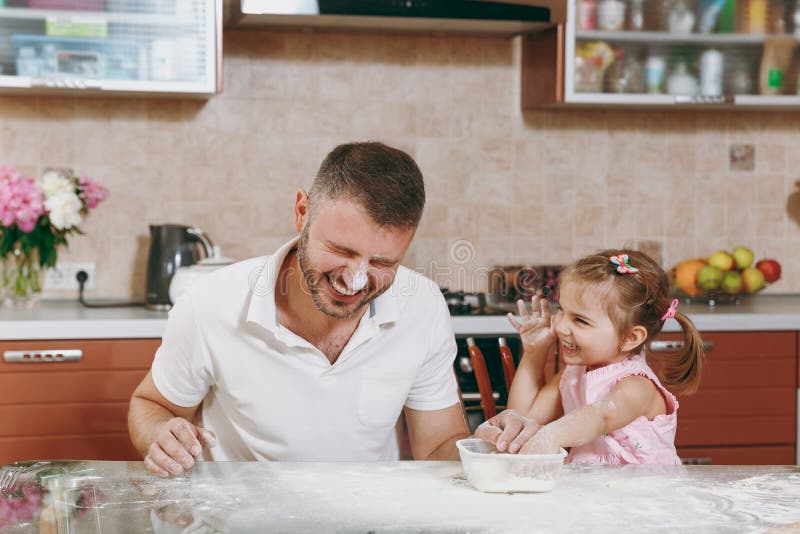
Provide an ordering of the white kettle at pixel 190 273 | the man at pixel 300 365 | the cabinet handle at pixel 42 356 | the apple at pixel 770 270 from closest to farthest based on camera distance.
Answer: the man at pixel 300 365
the cabinet handle at pixel 42 356
the white kettle at pixel 190 273
the apple at pixel 770 270

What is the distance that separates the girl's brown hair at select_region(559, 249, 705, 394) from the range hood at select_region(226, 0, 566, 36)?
1313mm

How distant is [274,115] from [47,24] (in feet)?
2.54

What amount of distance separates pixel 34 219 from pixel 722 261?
221 centimetres

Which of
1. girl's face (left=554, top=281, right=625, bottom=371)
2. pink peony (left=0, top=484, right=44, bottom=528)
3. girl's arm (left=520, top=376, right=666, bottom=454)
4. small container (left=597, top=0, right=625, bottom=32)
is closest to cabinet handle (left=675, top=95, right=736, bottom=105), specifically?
small container (left=597, top=0, right=625, bottom=32)

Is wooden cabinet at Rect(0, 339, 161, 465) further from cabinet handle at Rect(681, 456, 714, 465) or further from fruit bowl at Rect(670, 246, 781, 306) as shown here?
fruit bowl at Rect(670, 246, 781, 306)

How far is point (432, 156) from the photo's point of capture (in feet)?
11.1

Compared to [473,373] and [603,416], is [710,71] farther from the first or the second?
[603,416]

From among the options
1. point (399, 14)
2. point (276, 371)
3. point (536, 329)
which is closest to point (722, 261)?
point (399, 14)

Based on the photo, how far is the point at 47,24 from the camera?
2842mm

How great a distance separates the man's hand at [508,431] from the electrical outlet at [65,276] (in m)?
2.09

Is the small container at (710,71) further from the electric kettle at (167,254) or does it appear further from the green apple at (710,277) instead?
the electric kettle at (167,254)

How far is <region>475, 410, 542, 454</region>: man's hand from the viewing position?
1.35m

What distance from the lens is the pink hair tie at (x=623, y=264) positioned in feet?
5.92

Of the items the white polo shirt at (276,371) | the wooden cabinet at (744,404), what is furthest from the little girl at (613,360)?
the wooden cabinet at (744,404)
